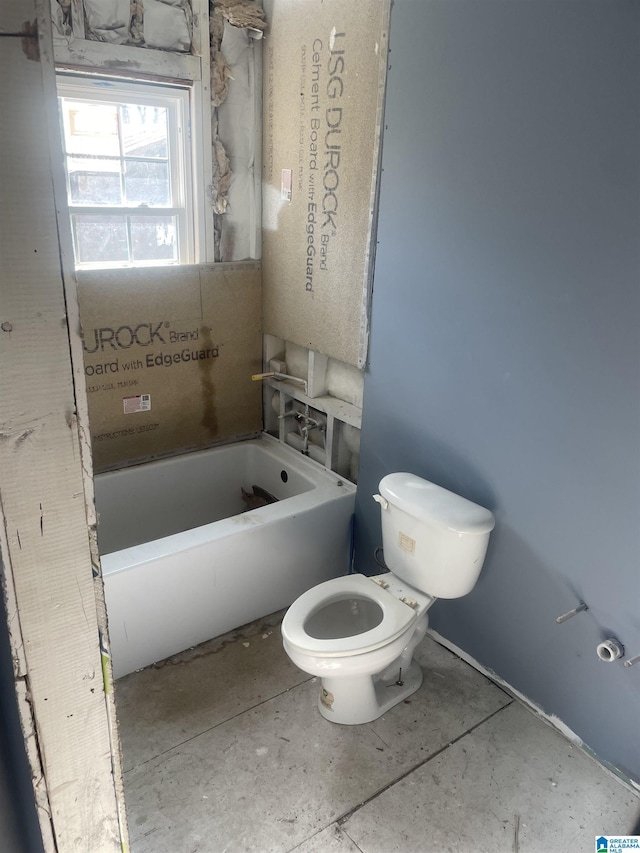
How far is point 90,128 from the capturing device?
2469 millimetres

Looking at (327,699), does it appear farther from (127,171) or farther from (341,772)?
(127,171)

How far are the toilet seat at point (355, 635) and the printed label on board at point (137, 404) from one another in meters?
1.22

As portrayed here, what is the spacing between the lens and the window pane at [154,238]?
2678mm

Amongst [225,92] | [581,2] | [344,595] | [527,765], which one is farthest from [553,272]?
[225,92]

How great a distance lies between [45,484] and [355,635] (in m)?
1.52

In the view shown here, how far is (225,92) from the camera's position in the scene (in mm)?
2607

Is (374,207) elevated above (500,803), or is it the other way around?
(374,207)

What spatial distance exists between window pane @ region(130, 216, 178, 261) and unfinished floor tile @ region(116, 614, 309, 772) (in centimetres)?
166

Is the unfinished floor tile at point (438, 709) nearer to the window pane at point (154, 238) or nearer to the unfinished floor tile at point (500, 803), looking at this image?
the unfinished floor tile at point (500, 803)

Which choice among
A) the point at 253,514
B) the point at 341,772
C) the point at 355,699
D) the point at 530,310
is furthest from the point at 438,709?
the point at 530,310

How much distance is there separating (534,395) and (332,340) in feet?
3.17

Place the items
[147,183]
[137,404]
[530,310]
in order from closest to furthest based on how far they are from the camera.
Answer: [530,310], [147,183], [137,404]

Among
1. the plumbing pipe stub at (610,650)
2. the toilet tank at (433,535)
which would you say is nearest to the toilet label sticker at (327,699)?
the toilet tank at (433,535)

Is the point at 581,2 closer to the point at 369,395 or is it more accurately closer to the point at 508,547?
the point at 369,395
